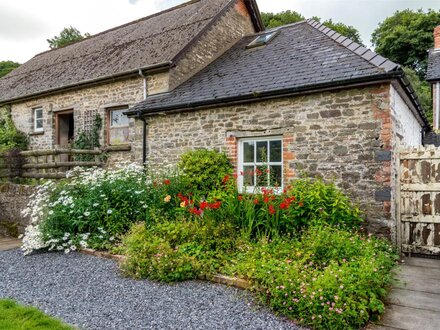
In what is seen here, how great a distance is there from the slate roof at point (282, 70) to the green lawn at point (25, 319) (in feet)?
18.9

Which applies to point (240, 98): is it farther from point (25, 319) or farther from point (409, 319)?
point (25, 319)

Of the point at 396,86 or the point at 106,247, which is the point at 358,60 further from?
the point at 106,247

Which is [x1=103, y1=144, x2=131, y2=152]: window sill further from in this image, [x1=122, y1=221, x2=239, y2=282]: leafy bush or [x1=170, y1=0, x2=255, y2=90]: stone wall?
[x1=122, y1=221, x2=239, y2=282]: leafy bush

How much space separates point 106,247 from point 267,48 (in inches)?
300

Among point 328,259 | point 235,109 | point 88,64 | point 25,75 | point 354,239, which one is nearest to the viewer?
point 328,259

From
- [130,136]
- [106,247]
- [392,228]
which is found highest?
[130,136]

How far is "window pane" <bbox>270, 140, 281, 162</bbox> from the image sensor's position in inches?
301

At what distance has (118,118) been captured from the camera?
12062mm

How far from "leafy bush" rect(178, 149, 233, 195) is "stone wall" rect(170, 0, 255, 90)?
3.39 m

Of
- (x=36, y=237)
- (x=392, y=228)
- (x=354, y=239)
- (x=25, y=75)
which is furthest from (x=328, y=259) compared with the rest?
(x=25, y=75)

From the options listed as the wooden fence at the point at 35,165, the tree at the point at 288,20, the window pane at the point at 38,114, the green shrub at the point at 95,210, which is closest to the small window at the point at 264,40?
the green shrub at the point at 95,210

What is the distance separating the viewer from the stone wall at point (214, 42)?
35.2ft

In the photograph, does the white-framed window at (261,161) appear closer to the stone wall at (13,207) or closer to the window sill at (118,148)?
the window sill at (118,148)

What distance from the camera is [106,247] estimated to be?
620 centimetres
